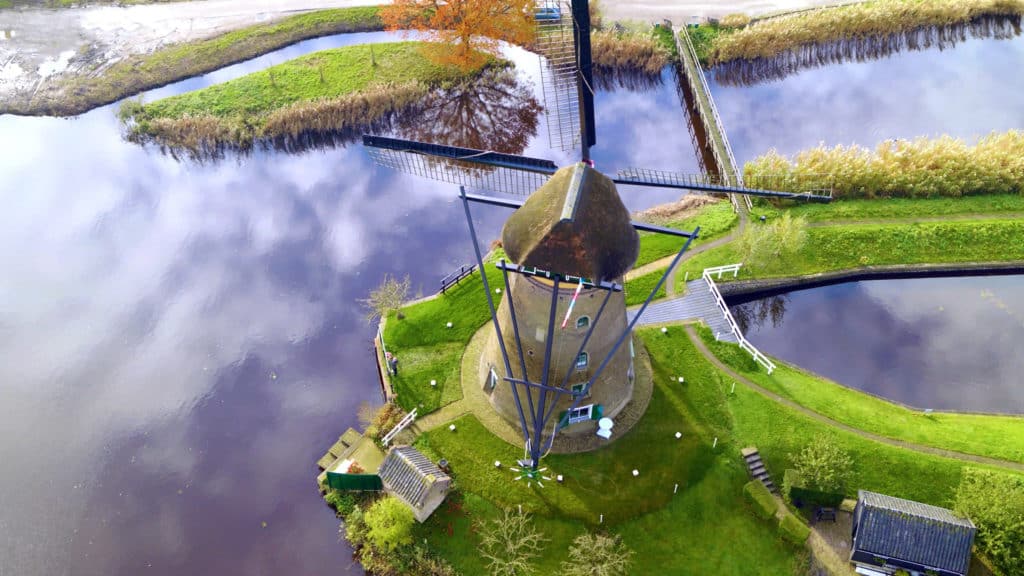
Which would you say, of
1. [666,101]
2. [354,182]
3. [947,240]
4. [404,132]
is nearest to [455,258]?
[354,182]

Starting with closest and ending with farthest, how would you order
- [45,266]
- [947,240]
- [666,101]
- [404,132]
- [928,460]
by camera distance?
[928,460], [947,240], [45,266], [404,132], [666,101]

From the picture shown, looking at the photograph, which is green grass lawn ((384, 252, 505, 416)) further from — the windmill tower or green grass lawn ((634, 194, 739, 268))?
green grass lawn ((634, 194, 739, 268))

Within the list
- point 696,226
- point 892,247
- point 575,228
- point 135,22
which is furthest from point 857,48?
point 135,22

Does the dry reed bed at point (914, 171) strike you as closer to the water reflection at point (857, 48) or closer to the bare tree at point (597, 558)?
the water reflection at point (857, 48)

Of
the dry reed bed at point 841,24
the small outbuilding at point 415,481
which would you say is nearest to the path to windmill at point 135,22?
the dry reed bed at point 841,24

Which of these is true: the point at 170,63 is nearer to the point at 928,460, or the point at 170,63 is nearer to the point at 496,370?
the point at 496,370

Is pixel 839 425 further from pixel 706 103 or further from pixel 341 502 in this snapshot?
pixel 706 103
